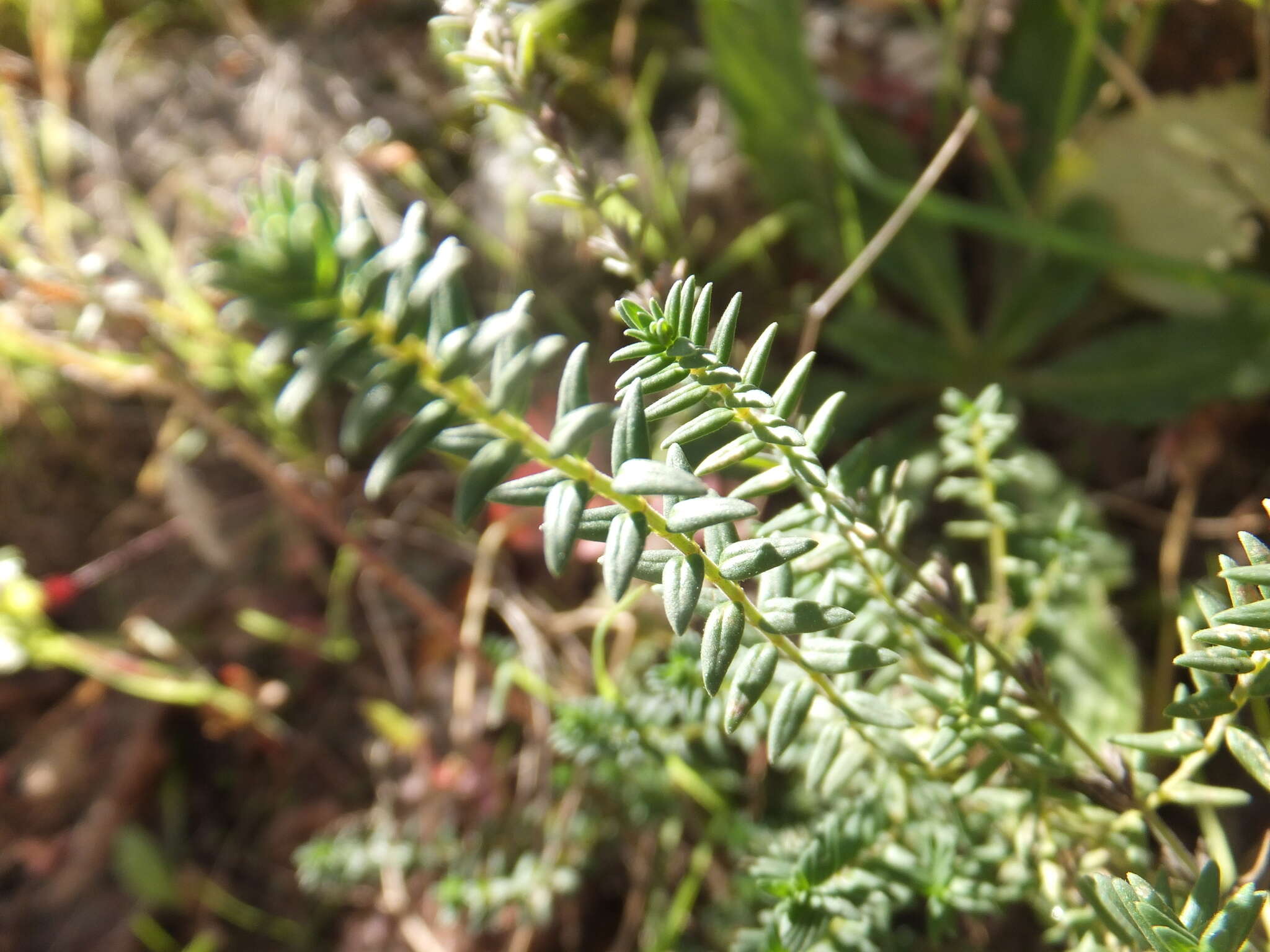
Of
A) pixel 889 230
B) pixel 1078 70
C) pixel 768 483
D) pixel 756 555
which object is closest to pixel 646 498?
pixel 768 483

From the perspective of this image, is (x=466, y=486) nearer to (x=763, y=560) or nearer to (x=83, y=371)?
(x=763, y=560)

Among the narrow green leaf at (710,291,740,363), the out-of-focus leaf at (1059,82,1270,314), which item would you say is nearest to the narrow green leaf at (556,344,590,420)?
the narrow green leaf at (710,291,740,363)

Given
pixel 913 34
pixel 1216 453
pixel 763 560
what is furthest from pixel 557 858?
pixel 913 34

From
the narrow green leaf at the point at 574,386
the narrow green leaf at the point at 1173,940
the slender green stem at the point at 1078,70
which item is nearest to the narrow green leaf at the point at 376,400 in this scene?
the narrow green leaf at the point at 574,386

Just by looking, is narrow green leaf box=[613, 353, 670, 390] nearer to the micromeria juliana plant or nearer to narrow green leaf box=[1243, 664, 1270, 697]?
the micromeria juliana plant

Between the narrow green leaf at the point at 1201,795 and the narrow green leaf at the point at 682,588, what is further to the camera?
the narrow green leaf at the point at 1201,795

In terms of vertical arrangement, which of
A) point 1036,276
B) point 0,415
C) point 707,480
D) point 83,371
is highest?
point 1036,276

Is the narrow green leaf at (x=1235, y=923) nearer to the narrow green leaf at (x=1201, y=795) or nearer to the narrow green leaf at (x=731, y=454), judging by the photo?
the narrow green leaf at (x=1201, y=795)
